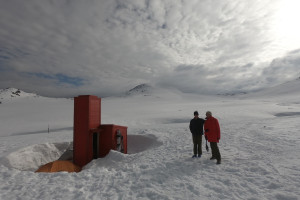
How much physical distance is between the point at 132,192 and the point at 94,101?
26.8 ft

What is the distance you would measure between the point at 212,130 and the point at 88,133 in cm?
768

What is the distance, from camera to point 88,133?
1173 centimetres

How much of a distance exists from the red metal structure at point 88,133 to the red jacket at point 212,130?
7287 mm

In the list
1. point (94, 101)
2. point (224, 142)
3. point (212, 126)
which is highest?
point (94, 101)

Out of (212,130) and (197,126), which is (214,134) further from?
(197,126)

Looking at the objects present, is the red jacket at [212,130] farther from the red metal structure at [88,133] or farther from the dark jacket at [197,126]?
the red metal structure at [88,133]

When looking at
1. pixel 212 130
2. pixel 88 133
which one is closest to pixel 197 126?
pixel 212 130

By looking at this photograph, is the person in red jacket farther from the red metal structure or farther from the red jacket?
the red metal structure

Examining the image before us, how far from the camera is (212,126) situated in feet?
26.4

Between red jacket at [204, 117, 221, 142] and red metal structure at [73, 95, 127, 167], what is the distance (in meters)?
7.29

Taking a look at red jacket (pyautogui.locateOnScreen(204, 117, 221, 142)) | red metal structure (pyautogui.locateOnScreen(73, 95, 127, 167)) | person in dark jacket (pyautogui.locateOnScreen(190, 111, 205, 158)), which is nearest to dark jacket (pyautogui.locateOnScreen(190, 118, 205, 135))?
person in dark jacket (pyautogui.locateOnScreen(190, 111, 205, 158))

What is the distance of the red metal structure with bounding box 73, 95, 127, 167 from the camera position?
11688 millimetres

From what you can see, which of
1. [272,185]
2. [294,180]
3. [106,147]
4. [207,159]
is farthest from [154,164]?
[106,147]

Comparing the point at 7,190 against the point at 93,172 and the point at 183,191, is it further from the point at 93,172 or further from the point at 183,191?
the point at 183,191
